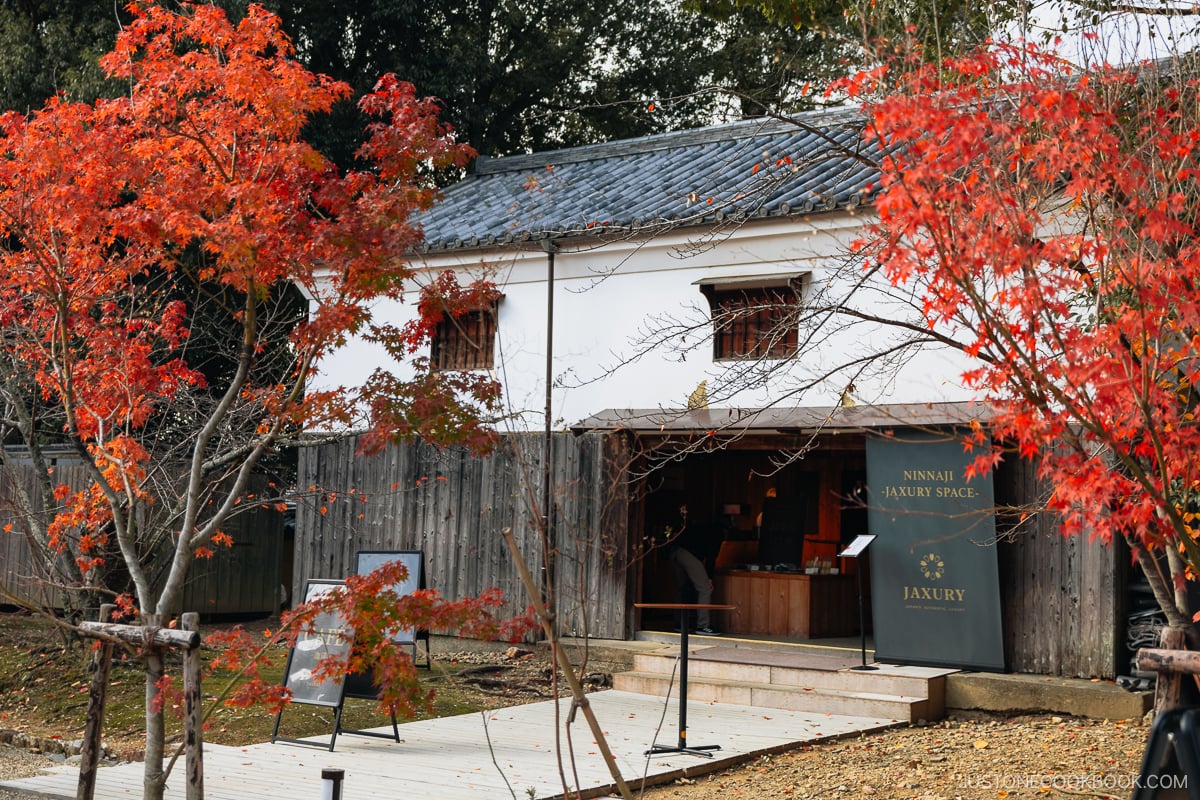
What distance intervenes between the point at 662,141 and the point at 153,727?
481 inches

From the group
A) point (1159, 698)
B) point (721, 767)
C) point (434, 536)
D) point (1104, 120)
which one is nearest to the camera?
point (1159, 698)

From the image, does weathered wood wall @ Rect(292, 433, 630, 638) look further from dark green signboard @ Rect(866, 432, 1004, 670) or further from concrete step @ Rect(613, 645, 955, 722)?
dark green signboard @ Rect(866, 432, 1004, 670)

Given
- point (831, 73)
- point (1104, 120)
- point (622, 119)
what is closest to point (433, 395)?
point (1104, 120)

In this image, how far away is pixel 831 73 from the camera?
10.1 metres

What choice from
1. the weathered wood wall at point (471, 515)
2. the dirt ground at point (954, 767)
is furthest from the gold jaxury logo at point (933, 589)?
the weathered wood wall at point (471, 515)

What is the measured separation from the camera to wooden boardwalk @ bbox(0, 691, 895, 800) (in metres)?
7.70

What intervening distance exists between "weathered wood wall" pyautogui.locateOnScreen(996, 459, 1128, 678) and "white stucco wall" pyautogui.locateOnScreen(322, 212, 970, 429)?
4.11 feet

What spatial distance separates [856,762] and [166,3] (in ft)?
52.1

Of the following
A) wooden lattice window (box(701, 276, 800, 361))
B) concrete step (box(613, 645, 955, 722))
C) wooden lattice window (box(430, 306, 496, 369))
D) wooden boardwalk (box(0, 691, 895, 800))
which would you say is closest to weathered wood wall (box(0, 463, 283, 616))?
wooden lattice window (box(430, 306, 496, 369))

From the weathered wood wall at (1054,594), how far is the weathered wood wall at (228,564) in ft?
34.7

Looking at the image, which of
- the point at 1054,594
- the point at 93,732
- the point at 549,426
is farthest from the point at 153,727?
the point at 1054,594

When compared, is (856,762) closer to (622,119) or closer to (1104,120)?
(1104,120)

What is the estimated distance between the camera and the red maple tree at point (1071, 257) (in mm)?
5453

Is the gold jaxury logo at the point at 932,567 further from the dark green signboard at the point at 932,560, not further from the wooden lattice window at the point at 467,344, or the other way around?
the wooden lattice window at the point at 467,344
